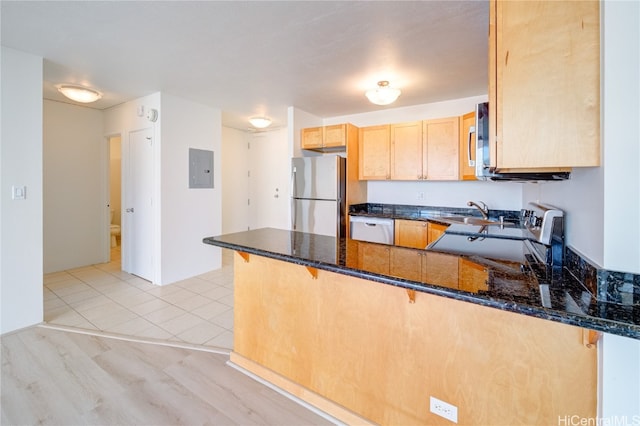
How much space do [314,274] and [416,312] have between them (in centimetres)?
57

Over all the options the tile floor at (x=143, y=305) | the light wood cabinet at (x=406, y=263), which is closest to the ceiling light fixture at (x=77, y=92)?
the tile floor at (x=143, y=305)

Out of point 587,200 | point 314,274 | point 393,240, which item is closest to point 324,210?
point 393,240

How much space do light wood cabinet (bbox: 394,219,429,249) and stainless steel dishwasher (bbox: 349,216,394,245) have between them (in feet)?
0.29

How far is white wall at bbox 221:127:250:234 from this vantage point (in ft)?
18.4

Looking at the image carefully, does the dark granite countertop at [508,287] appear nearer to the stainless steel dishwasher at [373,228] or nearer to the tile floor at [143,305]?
the tile floor at [143,305]

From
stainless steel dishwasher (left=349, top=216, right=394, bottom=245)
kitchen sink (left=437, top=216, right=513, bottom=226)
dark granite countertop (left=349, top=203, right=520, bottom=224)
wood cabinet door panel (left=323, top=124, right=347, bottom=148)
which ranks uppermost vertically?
wood cabinet door panel (left=323, top=124, right=347, bottom=148)

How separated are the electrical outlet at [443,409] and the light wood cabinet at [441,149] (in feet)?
9.39

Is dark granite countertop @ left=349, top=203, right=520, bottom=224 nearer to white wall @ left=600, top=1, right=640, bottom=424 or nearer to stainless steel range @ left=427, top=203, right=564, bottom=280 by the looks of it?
stainless steel range @ left=427, top=203, right=564, bottom=280

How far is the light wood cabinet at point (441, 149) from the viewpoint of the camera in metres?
3.51

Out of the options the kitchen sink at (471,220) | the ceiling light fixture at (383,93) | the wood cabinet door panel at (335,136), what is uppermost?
the ceiling light fixture at (383,93)

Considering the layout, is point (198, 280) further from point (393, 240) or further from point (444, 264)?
point (444, 264)

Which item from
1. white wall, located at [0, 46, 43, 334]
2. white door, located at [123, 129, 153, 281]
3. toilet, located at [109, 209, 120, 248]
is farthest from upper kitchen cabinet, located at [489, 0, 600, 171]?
toilet, located at [109, 209, 120, 248]

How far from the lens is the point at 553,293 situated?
96 cm

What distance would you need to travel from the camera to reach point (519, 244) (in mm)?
1962
